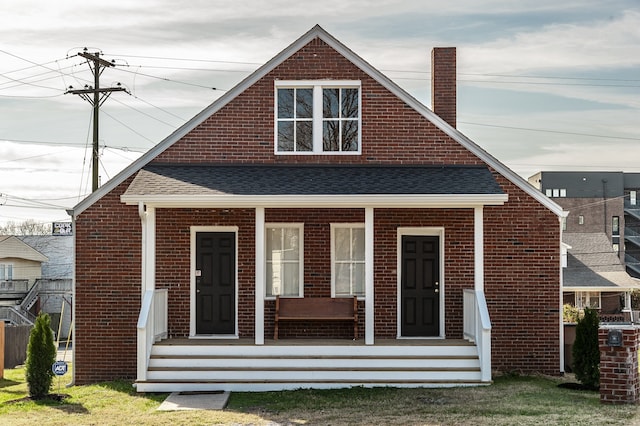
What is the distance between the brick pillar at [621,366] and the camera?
41.3ft

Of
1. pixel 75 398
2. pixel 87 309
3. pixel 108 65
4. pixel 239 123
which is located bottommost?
pixel 75 398

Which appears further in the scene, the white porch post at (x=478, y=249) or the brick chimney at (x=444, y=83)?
the brick chimney at (x=444, y=83)

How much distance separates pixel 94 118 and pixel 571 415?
20.2 meters

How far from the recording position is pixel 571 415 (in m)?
12.0

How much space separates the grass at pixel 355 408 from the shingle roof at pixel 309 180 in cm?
360

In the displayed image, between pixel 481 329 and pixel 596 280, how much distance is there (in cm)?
3454

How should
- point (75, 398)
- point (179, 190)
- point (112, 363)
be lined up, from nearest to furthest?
point (75, 398)
point (179, 190)
point (112, 363)

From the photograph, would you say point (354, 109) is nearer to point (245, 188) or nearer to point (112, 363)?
point (245, 188)

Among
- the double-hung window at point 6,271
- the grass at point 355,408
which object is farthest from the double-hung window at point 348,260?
the double-hung window at point 6,271

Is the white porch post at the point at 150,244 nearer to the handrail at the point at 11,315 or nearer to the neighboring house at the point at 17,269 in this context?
the handrail at the point at 11,315

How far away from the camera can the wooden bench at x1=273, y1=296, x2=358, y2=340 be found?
16484 millimetres

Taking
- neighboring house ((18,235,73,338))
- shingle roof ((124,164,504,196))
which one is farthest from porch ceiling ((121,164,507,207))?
neighboring house ((18,235,73,338))

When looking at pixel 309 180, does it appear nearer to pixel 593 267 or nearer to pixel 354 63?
pixel 354 63

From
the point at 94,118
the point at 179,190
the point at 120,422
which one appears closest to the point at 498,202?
the point at 179,190
